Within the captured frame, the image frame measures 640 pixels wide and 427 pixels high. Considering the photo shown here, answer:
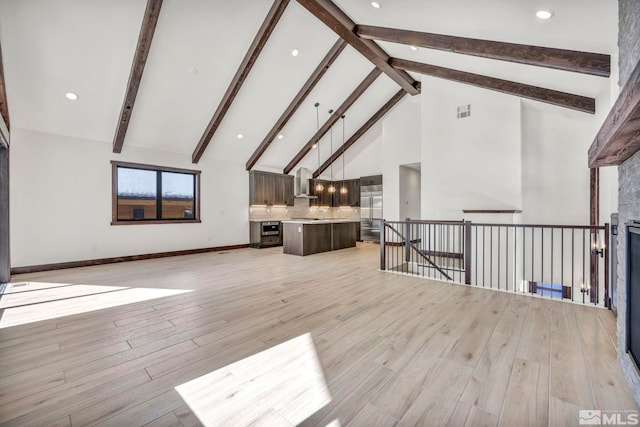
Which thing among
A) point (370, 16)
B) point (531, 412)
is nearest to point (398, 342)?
point (531, 412)

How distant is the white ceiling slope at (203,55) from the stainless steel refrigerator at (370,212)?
361 centimetres

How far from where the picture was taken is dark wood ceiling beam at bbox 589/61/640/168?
3.73 ft

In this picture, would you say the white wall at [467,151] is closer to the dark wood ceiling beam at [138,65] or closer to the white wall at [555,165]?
the white wall at [555,165]

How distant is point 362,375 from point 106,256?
6.58m

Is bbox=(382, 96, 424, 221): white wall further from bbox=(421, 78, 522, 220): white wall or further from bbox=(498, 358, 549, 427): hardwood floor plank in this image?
bbox=(498, 358, 549, 427): hardwood floor plank

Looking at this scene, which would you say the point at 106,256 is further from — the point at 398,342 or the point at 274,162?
the point at 398,342

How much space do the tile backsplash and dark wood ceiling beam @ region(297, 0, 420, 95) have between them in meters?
5.37

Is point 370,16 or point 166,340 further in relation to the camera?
point 370,16

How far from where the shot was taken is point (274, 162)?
932 centimetres

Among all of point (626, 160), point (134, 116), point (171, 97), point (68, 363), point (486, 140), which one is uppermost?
point (171, 97)

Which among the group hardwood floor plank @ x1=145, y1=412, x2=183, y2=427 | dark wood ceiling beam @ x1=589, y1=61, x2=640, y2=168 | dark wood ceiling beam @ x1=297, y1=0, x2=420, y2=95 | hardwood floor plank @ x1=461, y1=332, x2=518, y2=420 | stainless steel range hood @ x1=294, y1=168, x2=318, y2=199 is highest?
dark wood ceiling beam @ x1=297, y1=0, x2=420, y2=95

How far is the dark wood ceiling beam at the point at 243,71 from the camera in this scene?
4.70 metres

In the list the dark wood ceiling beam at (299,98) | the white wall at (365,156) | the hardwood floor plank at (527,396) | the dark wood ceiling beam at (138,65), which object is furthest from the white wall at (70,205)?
the hardwood floor plank at (527,396)

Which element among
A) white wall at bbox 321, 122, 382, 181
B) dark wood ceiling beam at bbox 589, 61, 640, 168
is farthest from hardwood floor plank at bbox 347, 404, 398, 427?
white wall at bbox 321, 122, 382, 181
